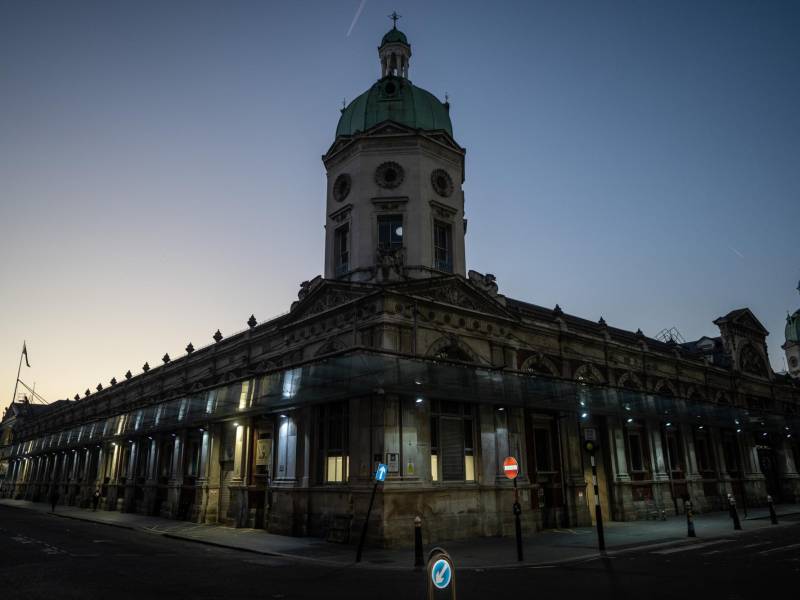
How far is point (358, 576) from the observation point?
13.8 meters

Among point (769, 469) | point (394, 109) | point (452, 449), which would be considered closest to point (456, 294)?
point (452, 449)

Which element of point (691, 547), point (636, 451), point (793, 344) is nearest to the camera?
point (691, 547)

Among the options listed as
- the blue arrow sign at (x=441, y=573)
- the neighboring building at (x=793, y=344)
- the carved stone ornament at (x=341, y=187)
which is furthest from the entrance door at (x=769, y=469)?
the blue arrow sign at (x=441, y=573)

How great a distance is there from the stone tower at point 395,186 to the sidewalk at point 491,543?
11.9 metres

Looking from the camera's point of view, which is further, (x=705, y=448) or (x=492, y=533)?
(x=705, y=448)

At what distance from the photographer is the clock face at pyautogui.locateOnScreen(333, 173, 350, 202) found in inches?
1140

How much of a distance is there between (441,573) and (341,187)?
2492cm

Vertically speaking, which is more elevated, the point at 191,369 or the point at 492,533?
the point at 191,369

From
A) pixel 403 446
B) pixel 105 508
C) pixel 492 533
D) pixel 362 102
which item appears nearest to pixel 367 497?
pixel 403 446

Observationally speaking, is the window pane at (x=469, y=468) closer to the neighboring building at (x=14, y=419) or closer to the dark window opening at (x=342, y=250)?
the dark window opening at (x=342, y=250)

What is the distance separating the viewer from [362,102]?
30438mm

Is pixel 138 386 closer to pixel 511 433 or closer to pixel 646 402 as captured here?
pixel 511 433

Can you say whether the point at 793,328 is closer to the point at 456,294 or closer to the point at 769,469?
the point at 769,469

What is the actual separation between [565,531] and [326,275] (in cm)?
1710
